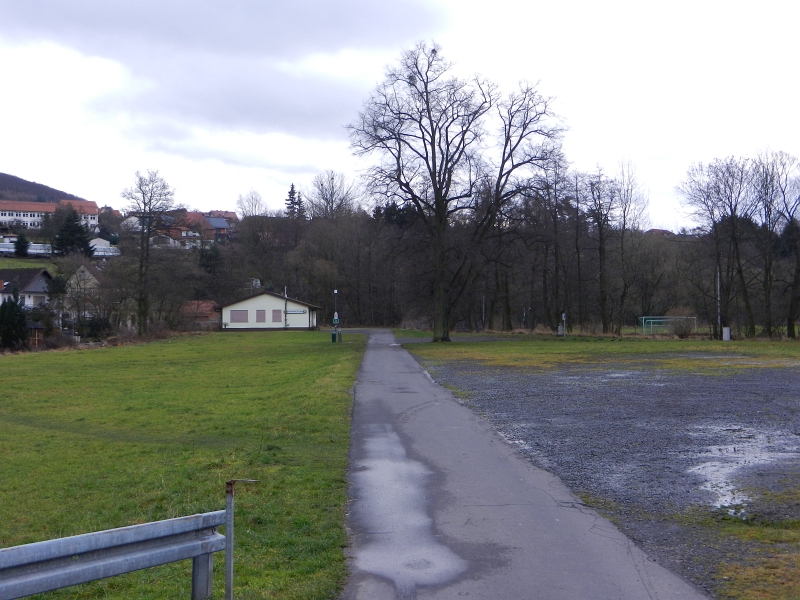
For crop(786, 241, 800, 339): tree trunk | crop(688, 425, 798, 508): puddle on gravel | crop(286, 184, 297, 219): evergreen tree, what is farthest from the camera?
crop(286, 184, 297, 219): evergreen tree

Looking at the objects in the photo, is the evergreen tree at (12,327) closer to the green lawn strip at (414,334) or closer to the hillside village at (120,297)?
the hillside village at (120,297)

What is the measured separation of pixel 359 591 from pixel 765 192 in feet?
171

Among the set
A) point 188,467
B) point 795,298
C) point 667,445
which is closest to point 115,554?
point 188,467

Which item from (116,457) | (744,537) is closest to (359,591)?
(744,537)

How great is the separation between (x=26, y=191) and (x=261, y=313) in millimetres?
124021

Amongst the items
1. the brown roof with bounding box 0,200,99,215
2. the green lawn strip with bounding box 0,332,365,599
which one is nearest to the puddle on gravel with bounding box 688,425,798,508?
the green lawn strip with bounding box 0,332,365,599

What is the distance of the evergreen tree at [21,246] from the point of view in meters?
103

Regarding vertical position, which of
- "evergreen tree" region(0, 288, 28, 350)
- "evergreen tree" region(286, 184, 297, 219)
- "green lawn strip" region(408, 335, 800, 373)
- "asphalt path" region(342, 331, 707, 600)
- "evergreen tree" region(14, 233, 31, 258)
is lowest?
"asphalt path" region(342, 331, 707, 600)

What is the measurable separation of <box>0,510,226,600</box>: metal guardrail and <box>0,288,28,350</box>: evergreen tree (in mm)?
54959

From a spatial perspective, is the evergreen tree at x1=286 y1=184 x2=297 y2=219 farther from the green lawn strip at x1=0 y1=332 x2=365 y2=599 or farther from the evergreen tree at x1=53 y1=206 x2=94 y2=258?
the green lawn strip at x1=0 y1=332 x2=365 y2=599

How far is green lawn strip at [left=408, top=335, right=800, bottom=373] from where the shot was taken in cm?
2881

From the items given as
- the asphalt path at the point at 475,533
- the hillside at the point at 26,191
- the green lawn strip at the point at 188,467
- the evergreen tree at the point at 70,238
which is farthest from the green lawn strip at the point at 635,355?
the hillside at the point at 26,191

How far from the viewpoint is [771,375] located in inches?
910

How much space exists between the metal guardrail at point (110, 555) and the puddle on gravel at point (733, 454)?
5.55 metres
